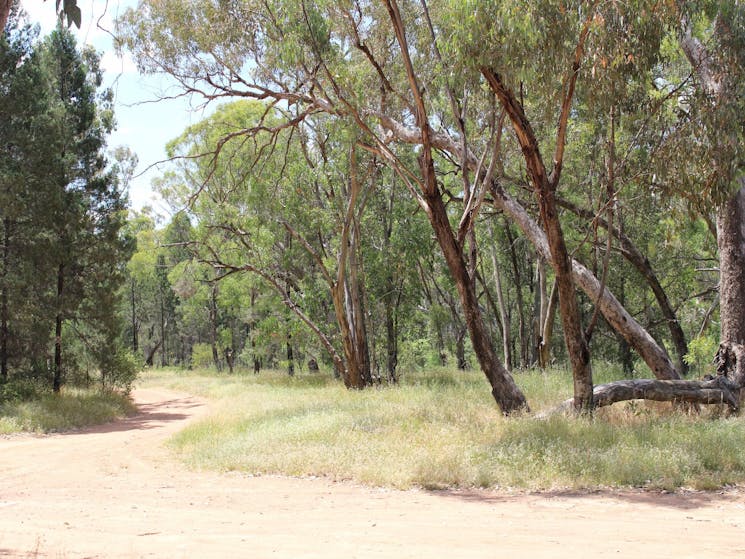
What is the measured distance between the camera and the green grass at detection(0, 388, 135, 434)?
53.5 ft

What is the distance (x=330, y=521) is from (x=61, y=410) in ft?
46.6

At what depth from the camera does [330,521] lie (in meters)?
6.54

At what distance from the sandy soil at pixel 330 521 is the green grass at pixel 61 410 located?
699 cm

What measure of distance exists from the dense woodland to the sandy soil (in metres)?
4.36

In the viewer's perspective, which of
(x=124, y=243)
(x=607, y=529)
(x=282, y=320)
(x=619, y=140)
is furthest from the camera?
(x=282, y=320)

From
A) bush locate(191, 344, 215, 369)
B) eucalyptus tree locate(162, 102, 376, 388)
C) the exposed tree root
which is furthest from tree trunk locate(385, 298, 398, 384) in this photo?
bush locate(191, 344, 215, 369)

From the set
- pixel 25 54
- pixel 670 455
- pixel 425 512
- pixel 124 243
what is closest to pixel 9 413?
pixel 124 243

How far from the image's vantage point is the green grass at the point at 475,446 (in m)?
8.06

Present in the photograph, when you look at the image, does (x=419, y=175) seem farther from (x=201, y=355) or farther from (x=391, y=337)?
(x=201, y=355)

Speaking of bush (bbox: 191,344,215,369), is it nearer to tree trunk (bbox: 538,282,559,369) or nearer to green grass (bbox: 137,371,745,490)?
tree trunk (bbox: 538,282,559,369)

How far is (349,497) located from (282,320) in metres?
21.4

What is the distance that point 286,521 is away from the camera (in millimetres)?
6621

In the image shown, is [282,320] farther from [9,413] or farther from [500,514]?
[500,514]

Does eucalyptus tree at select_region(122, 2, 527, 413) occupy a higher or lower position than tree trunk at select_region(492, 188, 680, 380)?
higher
